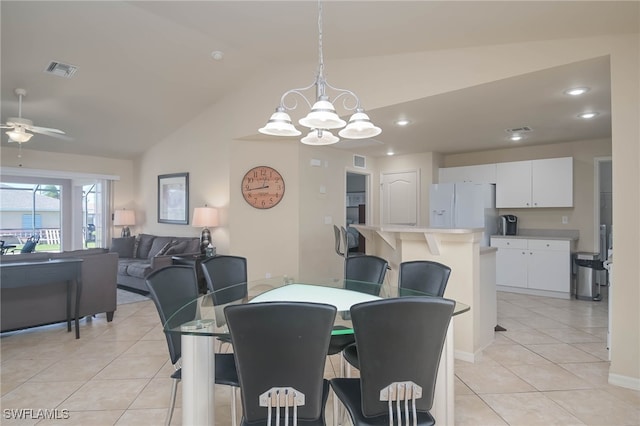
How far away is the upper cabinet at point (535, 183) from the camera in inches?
200

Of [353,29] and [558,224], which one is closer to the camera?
[353,29]

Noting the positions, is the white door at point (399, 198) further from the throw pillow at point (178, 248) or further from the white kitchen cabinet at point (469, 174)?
the throw pillow at point (178, 248)

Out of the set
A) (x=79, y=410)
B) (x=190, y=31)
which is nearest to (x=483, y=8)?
(x=190, y=31)

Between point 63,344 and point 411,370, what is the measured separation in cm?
344

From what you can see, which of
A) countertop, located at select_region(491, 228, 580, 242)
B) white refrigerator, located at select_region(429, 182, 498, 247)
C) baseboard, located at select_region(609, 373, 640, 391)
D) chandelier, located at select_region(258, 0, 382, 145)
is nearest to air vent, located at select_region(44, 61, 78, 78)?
chandelier, located at select_region(258, 0, 382, 145)

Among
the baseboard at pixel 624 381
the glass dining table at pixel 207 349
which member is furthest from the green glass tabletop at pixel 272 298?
the baseboard at pixel 624 381

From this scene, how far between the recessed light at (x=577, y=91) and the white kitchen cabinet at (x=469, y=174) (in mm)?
2509

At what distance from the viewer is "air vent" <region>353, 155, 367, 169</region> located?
246 inches

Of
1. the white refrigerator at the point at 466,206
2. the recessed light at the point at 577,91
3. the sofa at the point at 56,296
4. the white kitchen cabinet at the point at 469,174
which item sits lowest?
the sofa at the point at 56,296

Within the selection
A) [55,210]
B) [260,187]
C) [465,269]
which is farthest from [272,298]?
[55,210]

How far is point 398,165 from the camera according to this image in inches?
257

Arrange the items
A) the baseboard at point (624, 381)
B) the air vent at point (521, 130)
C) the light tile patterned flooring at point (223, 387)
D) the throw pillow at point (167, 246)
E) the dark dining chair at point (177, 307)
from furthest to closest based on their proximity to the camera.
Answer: the throw pillow at point (167, 246) < the air vent at point (521, 130) < the baseboard at point (624, 381) < the light tile patterned flooring at point (223, 387) < the dark dining chair at point (177, 307)

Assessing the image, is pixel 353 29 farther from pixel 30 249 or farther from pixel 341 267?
pixel 30 249

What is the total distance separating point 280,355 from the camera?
1234mm
